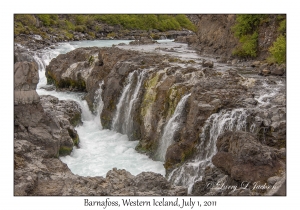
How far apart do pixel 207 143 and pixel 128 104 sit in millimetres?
9490

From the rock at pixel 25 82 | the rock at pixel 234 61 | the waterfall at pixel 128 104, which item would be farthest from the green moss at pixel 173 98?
the rock at pixel 234 61

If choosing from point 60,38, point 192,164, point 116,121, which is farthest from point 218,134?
point 60,38

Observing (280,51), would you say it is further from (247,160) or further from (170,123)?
(247,160)

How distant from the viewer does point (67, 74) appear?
112ft

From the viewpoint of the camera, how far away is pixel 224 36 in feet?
127

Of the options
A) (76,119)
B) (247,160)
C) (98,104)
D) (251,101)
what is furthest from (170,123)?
(98,104)

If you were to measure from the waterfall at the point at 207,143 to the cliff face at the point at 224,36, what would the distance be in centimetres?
1526

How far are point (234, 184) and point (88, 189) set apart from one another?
5.66m

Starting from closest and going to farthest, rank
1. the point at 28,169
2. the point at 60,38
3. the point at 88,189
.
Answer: the point at 88,189 → the point at 28,169 → the point at 60,38

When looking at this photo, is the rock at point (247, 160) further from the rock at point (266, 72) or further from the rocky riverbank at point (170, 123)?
the rock at point (266, 72)

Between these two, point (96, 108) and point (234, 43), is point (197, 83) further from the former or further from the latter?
point (234, 43)

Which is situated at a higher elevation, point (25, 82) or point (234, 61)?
point (234, 61)

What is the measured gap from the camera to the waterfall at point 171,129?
2039 centimetres

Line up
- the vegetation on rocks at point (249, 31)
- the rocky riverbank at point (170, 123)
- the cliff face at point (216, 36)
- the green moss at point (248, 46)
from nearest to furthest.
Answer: the rocky riverbank at point (170, 123)
the vegetation on rocks at point (249, 31)
the green moss at point (248, 46)
the cliff face at point (216, 36)
